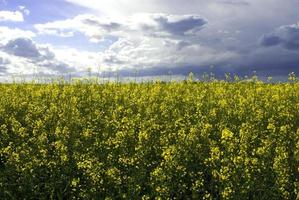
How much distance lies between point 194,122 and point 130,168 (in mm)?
4562

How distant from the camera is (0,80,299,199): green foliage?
1038cm

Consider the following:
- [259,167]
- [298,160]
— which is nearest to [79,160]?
[259,167]

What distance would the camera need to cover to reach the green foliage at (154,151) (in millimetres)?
10383

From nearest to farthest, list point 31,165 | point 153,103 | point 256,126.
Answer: point 31,165 → point 256,126 → point 153,103

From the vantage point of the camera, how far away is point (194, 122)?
15117 mm

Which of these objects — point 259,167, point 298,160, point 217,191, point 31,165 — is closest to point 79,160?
point 31,165

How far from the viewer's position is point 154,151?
12617mm

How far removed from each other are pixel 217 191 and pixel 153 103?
19.8ft

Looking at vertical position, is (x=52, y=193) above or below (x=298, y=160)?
below

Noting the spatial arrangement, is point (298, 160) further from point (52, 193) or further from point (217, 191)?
point (52, 193)

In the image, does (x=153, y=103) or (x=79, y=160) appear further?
(x=153, y=103)

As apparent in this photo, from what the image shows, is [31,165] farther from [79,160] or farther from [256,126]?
[256,126]

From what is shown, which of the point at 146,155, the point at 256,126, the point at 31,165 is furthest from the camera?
the point at 256,126

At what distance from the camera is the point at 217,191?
11.1 m
